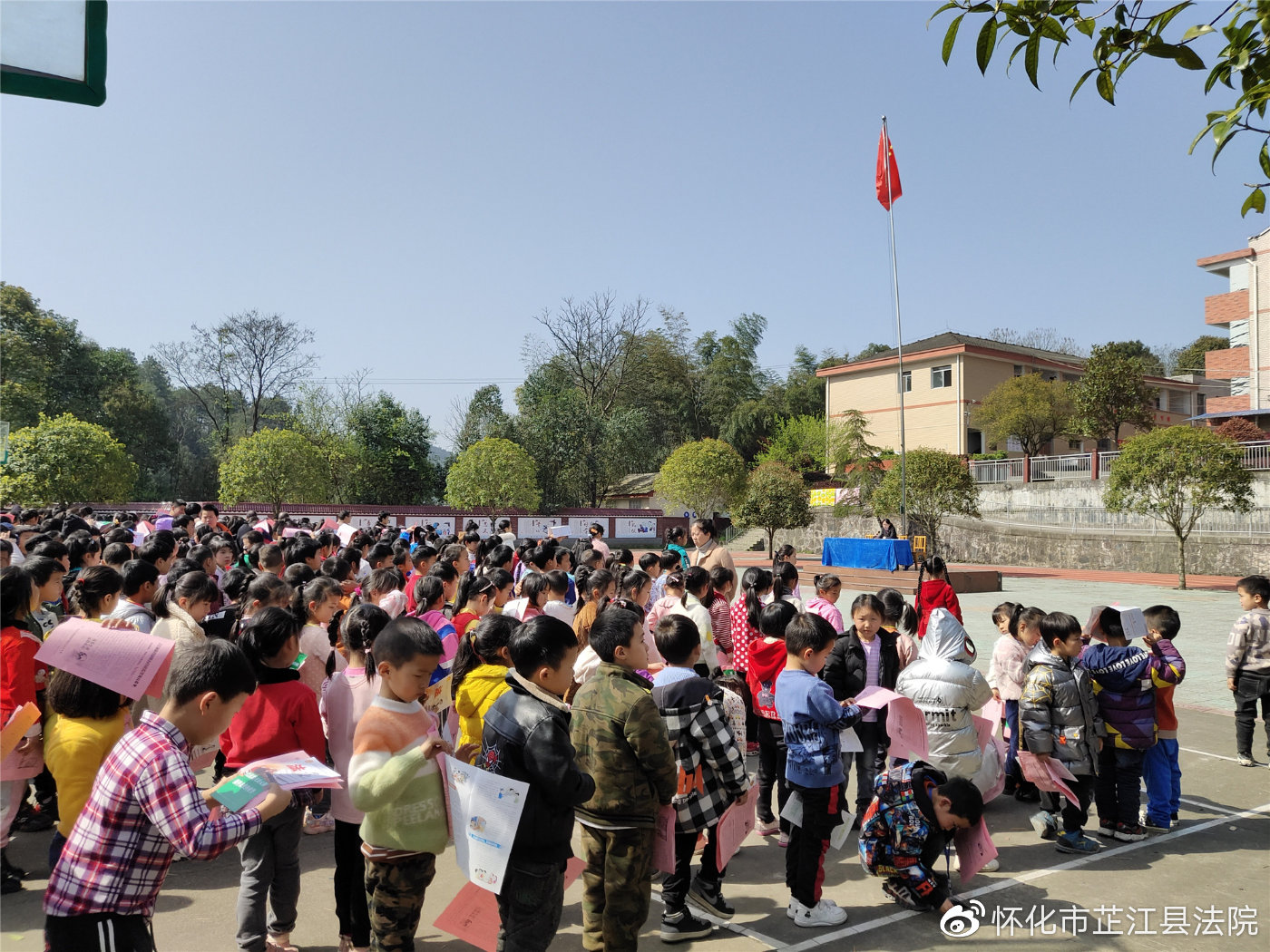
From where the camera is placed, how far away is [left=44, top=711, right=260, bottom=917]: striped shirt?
223 centimetres

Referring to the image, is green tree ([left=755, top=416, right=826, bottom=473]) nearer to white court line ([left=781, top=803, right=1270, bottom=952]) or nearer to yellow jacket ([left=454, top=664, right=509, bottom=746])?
white court line ([left=781, top=803, right=1270, bottom=952])

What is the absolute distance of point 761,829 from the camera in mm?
5344

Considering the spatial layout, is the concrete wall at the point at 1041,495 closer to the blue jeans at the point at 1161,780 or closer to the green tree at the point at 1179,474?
the green tree at the point at 1179,474

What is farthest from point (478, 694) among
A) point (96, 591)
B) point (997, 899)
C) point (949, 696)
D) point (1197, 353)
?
point (1197, 353)

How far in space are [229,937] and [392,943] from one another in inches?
52.8

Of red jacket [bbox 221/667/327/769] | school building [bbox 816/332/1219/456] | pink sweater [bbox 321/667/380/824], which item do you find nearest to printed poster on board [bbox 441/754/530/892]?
pink sweater [bbox 321/667/380/824]

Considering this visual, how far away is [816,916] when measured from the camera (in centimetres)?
400

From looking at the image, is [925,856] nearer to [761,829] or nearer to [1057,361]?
[761,829]

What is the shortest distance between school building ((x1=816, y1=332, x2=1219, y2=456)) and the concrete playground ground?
34.6 metres

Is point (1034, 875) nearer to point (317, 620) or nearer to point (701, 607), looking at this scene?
point (701, 607)

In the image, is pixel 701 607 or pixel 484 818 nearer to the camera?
pixel 484 818

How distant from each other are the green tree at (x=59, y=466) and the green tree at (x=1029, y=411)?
113 feet

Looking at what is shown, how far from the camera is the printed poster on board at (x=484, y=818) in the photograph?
9.04 ft

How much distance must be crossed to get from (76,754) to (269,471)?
1182 inches
